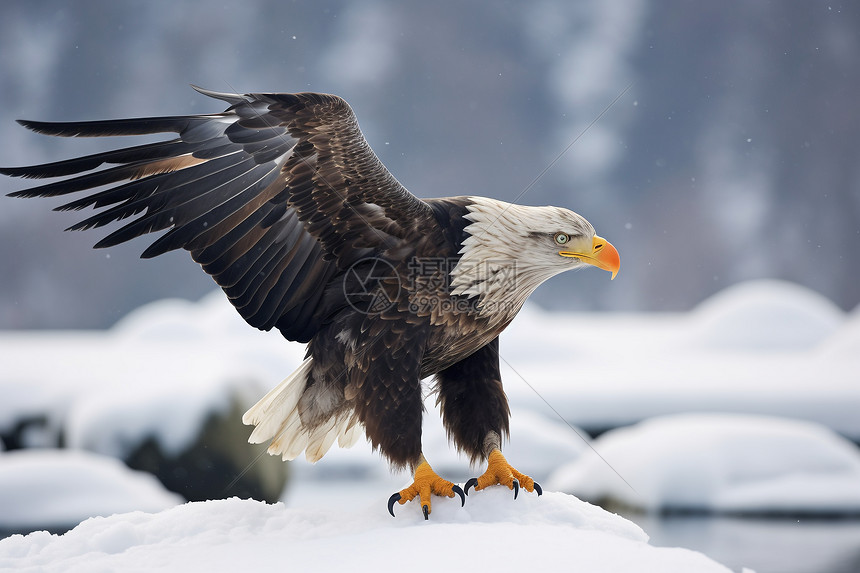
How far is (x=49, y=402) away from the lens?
596 cm

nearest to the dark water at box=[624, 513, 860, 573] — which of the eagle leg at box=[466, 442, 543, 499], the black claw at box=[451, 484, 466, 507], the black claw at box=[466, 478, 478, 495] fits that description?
the eagle leg at box=[466, 442, 543, 499]

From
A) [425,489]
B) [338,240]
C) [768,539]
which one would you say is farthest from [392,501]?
[768,539]

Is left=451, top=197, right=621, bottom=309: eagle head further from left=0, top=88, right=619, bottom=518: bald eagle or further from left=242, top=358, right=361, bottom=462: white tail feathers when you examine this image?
left=242, top=358, right=361, bottom=462: white tail feathers

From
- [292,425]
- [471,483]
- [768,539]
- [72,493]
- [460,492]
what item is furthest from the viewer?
[72,493]

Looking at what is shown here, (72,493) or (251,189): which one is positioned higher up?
(251,189)

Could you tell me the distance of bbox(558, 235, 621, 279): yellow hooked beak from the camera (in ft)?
8.20

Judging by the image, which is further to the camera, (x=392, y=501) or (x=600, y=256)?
(x=600, y=256)

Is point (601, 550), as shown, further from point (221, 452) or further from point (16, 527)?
point (16, 527)

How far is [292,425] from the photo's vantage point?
109 inches

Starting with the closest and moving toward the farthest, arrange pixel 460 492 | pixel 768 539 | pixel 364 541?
1. pixel 364 541
2. pixel 460 492
3. pixel 768 539

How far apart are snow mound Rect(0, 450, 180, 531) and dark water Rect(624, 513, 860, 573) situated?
305 cm

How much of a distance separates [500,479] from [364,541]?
0.54m

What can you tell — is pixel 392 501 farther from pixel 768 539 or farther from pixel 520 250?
pixel 768 539

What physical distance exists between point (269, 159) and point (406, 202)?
0.44 m
